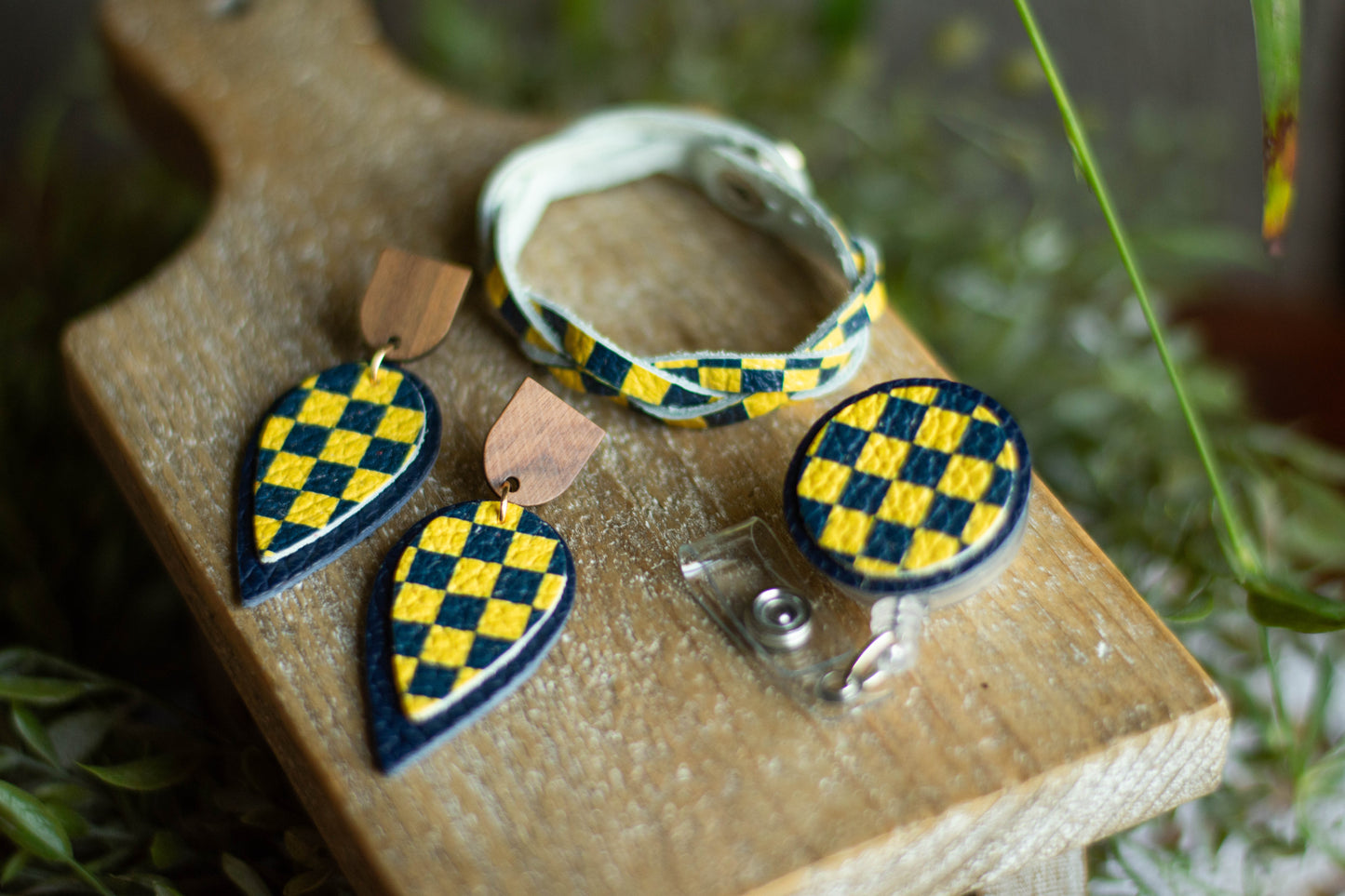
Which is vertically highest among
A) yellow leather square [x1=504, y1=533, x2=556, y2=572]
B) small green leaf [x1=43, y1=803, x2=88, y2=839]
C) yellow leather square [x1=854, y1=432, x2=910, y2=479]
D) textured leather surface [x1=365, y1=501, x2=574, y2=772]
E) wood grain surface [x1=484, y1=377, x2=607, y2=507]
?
yellow leather square [x1=854, y1=432, x2=910, y2=479]

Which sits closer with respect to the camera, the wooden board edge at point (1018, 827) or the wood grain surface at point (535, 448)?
the wooden board edge at point (1018, 827)

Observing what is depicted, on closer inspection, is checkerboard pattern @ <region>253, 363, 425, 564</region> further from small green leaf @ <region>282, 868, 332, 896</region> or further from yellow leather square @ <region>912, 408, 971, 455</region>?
yellow leather square @ <region>912, 408, 971, 455</region>

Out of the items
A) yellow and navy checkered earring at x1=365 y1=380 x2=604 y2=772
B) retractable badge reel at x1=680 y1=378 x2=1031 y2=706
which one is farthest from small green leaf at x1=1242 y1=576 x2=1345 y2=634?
yellow and navy checkered earring at x1=365 y1=380 x2=604 y2=772

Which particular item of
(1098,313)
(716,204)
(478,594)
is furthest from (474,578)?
(1098,313)

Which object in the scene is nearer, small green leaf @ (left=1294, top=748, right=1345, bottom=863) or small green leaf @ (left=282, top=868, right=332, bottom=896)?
small green leaf @ (left=282, top=868, right=332, bottom=896)

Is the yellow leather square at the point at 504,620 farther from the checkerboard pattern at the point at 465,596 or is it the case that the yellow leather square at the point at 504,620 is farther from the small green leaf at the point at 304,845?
the small green leaf at the point at 304,845

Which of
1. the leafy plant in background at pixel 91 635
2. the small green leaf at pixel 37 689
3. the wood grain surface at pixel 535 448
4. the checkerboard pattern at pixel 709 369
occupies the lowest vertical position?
the leafy plant in background at pixel 91 635

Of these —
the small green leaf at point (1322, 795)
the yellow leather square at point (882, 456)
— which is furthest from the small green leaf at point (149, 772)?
the small green leaf at point (1322, 795)
